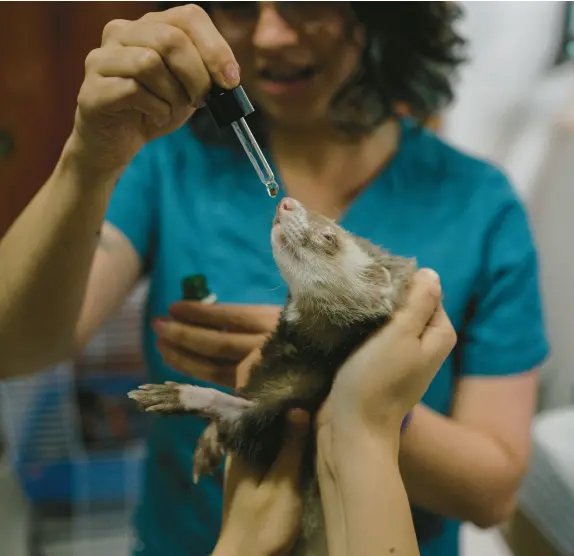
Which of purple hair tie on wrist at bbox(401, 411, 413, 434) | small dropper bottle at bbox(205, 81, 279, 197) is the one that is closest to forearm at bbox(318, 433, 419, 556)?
purple hair tie on wrist at bbox(401, 411, 413, 434)

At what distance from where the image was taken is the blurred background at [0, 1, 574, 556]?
0.53 meters

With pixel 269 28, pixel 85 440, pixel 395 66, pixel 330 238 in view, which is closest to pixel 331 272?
pixel 330 238

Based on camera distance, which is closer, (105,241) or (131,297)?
(105,241)

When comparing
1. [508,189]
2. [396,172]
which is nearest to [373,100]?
[396,172]

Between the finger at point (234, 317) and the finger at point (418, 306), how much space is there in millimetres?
145

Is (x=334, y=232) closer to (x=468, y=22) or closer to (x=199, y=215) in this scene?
(x=199, y=215)

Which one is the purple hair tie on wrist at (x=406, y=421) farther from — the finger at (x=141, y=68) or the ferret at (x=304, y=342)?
the finger at (x=141, y=68)

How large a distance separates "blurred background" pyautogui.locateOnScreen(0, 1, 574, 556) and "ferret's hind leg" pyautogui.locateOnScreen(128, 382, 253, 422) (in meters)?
0.18

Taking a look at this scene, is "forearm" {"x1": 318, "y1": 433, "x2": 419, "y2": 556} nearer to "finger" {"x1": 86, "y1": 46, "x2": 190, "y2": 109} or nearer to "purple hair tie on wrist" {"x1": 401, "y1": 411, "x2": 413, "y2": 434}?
"purple hair tie on wrist" {"x1": 401, "y1": 411, "x2": 413, "y2": 434}

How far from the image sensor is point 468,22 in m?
0.81

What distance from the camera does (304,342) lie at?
20.8 inches

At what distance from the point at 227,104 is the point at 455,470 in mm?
398

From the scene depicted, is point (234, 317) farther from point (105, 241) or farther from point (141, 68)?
point (141, 68)

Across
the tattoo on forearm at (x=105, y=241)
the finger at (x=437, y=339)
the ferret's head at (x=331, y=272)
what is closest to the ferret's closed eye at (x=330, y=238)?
the ferret's head at (x=331, y=272)
